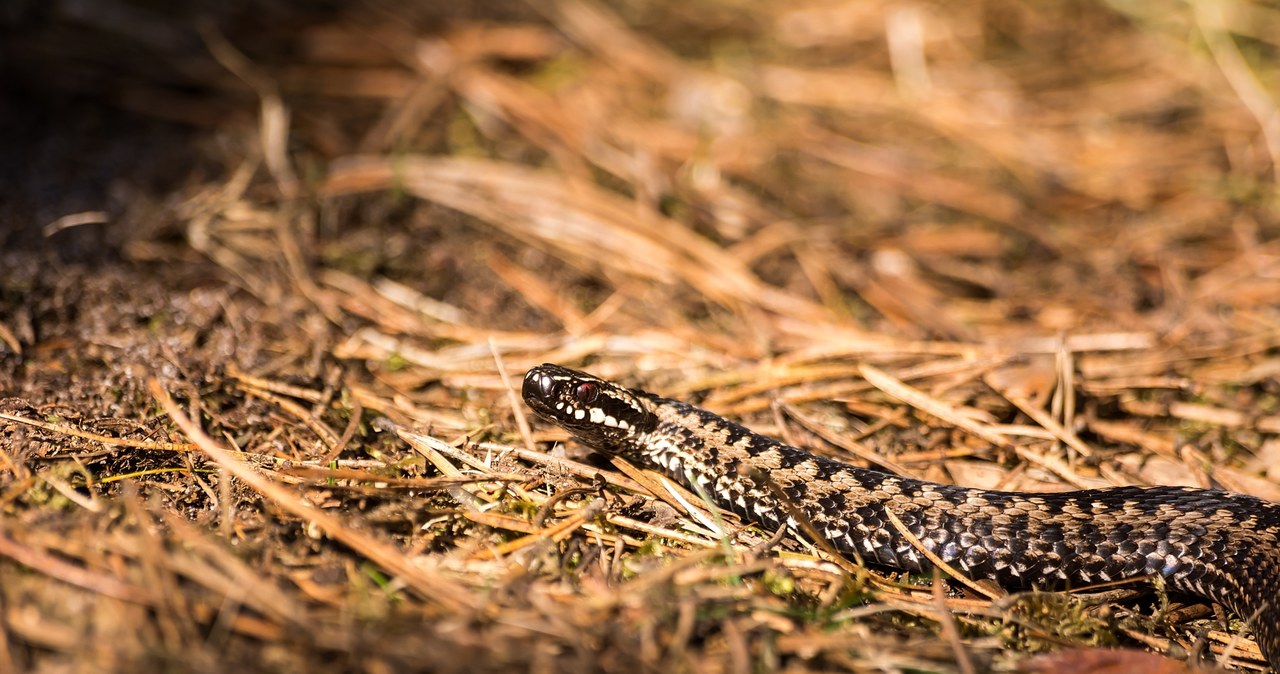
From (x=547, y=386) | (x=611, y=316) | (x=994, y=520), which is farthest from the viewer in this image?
(x=611, y=316)

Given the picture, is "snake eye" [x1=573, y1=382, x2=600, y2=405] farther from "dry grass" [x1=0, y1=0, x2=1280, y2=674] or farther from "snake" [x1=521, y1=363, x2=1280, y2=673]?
"dry grass" [x1=0, y1=0, x2=1280, y2=674]

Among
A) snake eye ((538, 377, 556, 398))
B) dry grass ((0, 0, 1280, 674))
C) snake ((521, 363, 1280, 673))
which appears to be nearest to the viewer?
dry grass ((0, 0, 1280, 674))

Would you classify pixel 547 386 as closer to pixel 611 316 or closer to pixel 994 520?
pixel 611 316

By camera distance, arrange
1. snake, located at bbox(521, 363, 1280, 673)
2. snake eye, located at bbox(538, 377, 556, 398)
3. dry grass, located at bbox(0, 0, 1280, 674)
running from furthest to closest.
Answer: snake eye, located at bbox(538, 377, 556, 398)
snake, located at bbox(521, 363, 1280, 673)
dry grass, located at bbox(0, 0, 1280, 674)

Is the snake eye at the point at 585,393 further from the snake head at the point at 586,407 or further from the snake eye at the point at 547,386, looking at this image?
the snake eye at the point at 547,386

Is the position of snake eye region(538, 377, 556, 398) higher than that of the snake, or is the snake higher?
snake eye region(538, 377, 556, 398)

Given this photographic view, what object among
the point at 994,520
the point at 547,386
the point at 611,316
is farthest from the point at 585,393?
the point at 994,520

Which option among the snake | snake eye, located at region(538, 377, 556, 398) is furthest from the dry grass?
snake eye, located at region(538, 377, 556, 398)

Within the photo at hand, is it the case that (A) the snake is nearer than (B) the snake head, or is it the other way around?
(A) the snake
